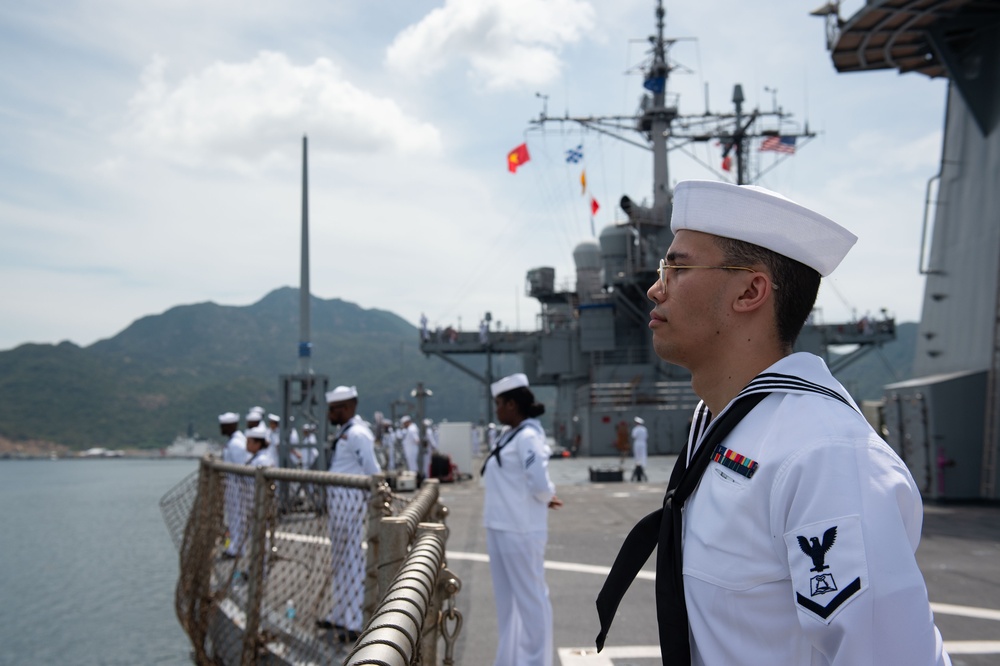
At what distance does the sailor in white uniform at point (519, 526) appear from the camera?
18.0 feet

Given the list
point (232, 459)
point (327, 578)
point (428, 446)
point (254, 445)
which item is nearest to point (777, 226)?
point (327, 578)

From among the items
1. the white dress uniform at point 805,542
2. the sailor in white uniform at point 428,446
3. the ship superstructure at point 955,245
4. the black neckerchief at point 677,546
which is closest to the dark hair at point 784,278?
the white dress uniform at point 805,542

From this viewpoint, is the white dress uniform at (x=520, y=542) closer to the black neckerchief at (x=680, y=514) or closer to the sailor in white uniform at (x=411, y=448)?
the black neckerchief at (x=680, y=514)

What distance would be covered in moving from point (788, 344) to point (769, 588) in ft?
1.77

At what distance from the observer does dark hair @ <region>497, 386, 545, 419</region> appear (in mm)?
6084

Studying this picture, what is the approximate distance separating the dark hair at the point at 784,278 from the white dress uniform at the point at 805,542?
11cm

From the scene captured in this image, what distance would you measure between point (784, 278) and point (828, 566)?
64cm

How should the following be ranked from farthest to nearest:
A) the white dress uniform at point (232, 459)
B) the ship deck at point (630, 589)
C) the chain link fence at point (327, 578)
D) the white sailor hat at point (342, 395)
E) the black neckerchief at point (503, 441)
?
1. the white dress uniform at point (232, 459)
2. the white sailor hat at point (342, 395)
3. the black neckerchief at point (503, 441)
4. the ship deck at point (630, 589)
5. the chain link fence at point (327, 578)

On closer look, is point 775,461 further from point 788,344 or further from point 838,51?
point 838,51

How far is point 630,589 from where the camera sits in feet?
25.6

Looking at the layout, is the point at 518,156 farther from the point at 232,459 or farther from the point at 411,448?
the point at 232,459

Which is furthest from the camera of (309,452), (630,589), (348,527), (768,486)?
(309,452)

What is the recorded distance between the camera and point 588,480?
69.2 ft

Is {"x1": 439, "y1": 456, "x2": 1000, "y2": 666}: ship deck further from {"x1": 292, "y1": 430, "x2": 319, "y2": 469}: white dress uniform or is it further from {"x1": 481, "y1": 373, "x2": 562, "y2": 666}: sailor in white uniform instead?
{"x1": 292, "y1": 430, "x2": 319, "y2": 469}: white dress uniform
